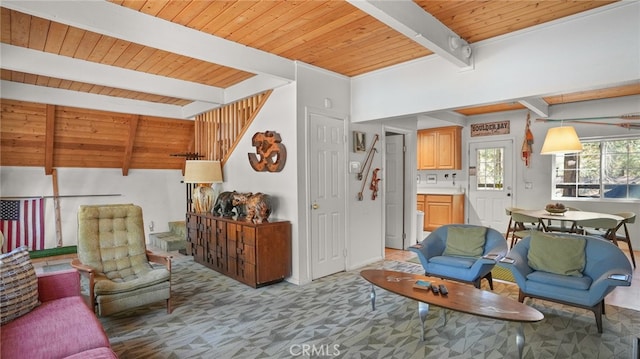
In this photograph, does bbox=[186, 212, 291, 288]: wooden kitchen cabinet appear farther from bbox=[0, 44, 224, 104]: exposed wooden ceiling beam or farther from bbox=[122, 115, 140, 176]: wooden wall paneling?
bbox=[122, 115, 140, 176]: wooden wall paneling

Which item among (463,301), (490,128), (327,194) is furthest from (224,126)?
(490,128)

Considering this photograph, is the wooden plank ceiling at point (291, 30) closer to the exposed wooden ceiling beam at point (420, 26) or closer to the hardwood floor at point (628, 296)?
the exposed wooden ceiling beam at point (420, 26)

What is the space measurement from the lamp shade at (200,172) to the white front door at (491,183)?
5571 mm

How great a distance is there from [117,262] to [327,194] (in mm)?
2469

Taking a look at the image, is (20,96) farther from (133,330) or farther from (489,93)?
(489,93)

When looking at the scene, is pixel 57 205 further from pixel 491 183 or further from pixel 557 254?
pixel 491 183

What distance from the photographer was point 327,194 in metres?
4.41

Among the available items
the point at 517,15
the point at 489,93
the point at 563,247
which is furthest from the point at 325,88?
the point at 563,247

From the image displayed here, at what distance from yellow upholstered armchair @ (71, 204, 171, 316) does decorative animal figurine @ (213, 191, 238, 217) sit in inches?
47.0

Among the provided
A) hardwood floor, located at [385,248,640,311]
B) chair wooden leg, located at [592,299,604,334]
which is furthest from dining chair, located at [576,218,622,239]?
chair wooden leg, located at [592,299,604,334]

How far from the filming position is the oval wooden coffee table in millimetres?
2188

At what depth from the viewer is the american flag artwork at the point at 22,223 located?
208 inches

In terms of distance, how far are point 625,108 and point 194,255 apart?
25.1 feet

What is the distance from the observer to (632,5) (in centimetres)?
265
